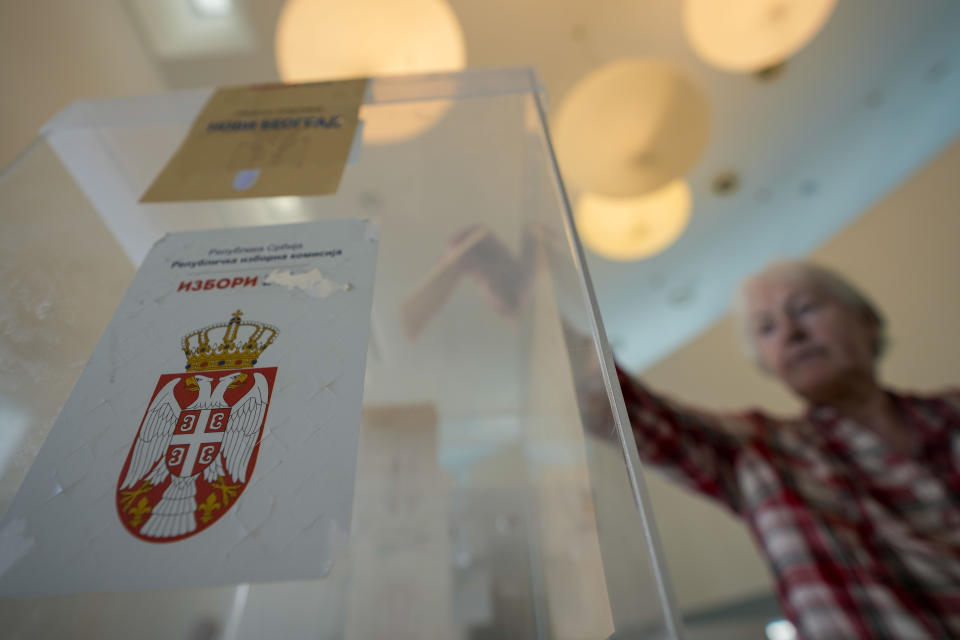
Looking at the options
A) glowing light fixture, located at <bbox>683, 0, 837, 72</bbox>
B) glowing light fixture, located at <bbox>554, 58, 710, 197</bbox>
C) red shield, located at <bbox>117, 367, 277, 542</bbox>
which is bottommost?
red shield, located at <bbox>117, 367, 277, 542</bbox>

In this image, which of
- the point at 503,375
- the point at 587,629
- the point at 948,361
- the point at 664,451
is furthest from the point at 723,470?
the point at 948,361

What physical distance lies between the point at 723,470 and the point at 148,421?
86cm

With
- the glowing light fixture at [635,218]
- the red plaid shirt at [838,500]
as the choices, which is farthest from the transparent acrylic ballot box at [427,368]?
the glowing light fixture at [635,218]

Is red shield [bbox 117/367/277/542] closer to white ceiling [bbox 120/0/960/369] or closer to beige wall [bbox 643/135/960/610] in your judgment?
white ceiling [bbox 120/0/960/369]

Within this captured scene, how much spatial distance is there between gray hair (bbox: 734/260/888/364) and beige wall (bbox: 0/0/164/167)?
1261mm

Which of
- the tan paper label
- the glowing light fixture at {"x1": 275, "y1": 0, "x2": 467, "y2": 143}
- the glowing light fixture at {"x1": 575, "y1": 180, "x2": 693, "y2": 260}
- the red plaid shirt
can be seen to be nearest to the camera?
the tan paper label

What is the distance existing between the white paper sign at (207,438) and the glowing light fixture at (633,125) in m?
0.76

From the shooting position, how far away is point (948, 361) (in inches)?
54.8

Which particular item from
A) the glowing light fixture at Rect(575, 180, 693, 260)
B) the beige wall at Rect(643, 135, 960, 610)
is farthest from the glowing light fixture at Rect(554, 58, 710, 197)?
the beige wall at Rect(643, 135, 960, 610)

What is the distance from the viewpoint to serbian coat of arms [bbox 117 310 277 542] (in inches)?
8.3

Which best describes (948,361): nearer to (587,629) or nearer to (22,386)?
(587,629)

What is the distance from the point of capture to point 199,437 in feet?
0.75

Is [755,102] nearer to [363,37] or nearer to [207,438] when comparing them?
[363,37]

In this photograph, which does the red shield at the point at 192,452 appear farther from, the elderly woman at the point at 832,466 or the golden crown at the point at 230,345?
the elderly woman at the point at 832,466
